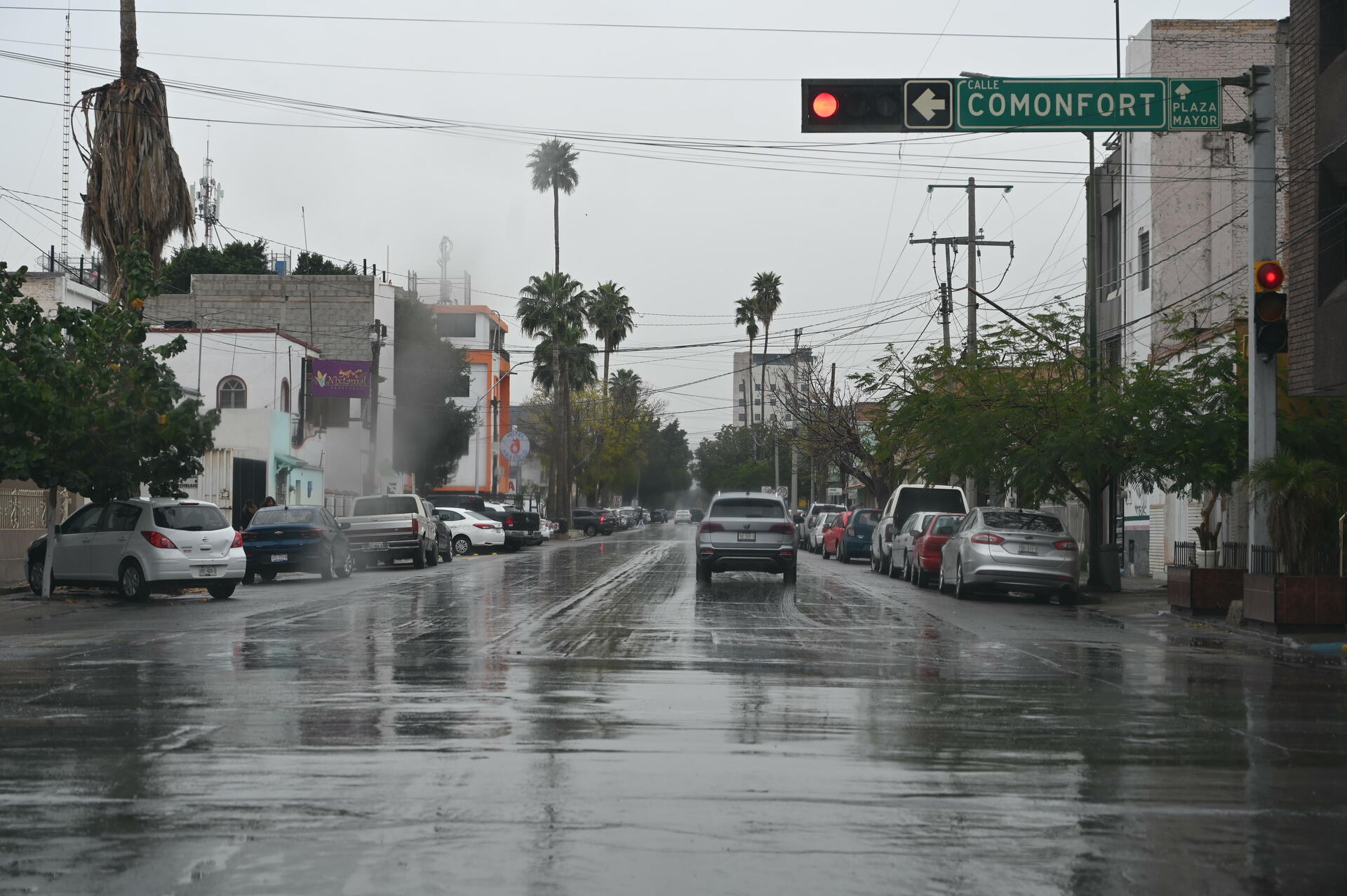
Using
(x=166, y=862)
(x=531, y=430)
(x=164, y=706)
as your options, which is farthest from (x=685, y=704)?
(x=531, y=430)

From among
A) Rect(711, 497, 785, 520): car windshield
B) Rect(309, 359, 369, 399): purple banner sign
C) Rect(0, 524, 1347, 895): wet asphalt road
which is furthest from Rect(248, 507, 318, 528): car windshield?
Rect(309, 359, 369, 399): purple banner sign

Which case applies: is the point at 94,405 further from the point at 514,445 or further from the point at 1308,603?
the point at 514,445

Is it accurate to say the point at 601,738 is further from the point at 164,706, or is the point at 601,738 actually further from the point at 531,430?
the point at 531,430

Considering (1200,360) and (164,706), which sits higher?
(1200,360)

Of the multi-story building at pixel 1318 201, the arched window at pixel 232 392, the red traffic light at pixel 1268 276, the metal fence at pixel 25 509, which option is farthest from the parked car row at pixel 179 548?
the arched window at pixel 232 392

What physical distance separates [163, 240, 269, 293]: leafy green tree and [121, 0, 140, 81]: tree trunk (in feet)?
162

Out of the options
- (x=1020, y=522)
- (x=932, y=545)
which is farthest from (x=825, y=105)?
(x=932, y=545)

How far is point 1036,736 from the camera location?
9852 millimetres

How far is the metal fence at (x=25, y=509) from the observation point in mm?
→ 28266

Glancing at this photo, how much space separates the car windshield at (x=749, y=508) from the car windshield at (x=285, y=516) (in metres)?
9.29

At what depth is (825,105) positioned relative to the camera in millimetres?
16875

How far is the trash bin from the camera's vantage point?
95.5 ft

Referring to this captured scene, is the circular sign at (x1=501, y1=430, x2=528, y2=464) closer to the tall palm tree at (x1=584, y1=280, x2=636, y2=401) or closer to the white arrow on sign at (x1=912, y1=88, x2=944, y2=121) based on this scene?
the tall palm tree at (x1=584, y1=280, x2=636, y2=401)

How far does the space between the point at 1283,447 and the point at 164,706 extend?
18.2 metres
